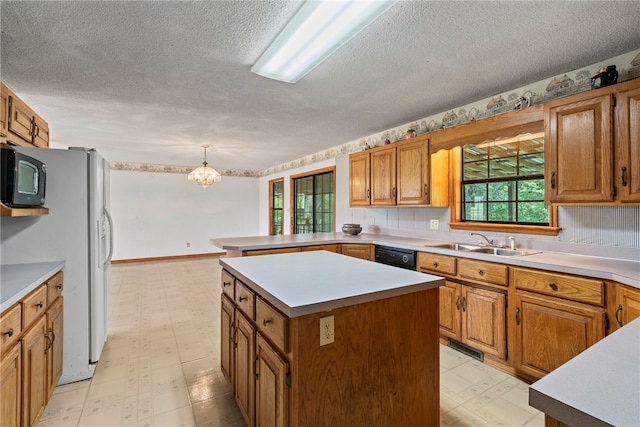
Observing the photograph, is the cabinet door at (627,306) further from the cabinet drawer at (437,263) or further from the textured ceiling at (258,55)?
the textured ceiling at (258,55)

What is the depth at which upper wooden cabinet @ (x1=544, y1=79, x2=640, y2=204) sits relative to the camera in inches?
73.6

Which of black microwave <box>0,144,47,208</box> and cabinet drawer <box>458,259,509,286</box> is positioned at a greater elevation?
black microwave <box>0,144,47,208</box>

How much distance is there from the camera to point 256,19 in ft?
5.54

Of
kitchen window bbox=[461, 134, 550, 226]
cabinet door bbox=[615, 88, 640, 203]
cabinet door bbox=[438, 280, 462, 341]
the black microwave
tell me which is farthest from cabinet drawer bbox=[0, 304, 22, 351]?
kitchen window bbox=[461, 134, 550, 226]

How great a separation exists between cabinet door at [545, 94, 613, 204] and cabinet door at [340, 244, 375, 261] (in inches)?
69.0

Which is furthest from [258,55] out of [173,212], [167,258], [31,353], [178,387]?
[167,258]

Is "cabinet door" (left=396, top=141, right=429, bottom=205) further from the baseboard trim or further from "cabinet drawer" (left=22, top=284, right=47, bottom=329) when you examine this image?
the baseboard trim

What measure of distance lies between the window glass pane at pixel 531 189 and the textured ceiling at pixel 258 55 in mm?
870

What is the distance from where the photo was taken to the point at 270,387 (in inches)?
50.3

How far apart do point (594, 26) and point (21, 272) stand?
379 centimetres

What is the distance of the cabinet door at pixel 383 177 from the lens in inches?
140

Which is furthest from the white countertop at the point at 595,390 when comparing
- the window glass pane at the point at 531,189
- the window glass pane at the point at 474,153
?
the window glass pane at the point at 474,153

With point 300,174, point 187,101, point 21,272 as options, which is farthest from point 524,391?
point 300,174

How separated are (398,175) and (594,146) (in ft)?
5.69
